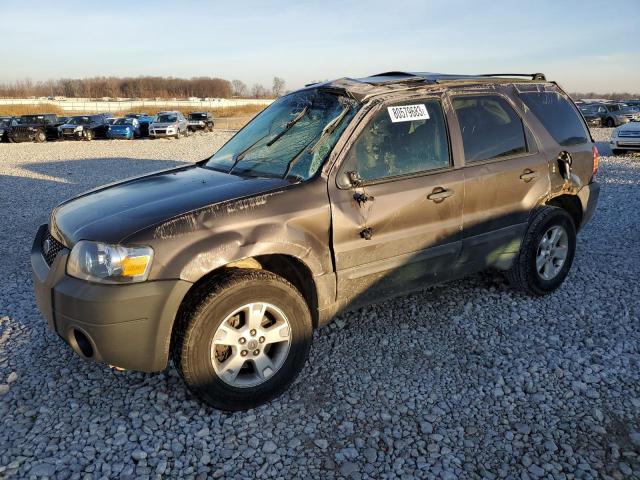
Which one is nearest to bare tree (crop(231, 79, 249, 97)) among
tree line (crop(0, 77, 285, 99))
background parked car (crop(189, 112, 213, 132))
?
tree line (crop(0, 77, 285, 99))

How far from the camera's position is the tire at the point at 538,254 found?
14.3 ft

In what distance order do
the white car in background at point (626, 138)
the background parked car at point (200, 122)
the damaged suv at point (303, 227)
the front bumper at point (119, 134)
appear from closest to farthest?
1. the damaged suv at point (303, 227)
2. the white car in background at point (626, 138)
3. the front bumper at point (119, 134)
4. the background parked car at point (200, 122)

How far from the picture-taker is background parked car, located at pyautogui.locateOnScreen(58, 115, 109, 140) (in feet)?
93.5

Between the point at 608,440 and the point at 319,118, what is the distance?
269 centimetres

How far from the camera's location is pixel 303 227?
312 centimetres

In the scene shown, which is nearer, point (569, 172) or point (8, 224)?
point (569, 172)

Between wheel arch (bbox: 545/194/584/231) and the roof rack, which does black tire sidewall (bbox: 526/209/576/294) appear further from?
the roof rack

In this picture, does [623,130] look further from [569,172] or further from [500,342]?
[500,342]

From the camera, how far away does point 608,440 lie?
9.28 ft

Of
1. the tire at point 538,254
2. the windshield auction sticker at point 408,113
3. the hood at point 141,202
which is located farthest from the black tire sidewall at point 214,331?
the tire at point 538,254

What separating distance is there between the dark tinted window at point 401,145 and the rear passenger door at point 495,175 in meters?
0.23

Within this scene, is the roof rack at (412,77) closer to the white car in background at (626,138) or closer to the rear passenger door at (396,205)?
the rear passenger door at (396,205)

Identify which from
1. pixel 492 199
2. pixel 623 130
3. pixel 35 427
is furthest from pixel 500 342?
pixel 623 130

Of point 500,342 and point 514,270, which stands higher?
point 514,270
